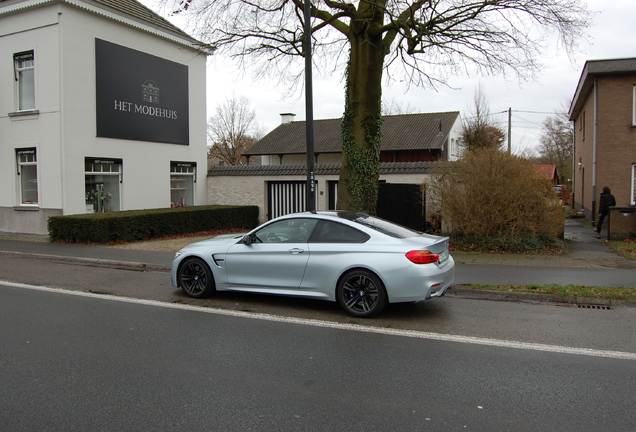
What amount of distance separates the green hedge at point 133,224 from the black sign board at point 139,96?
3.85 m

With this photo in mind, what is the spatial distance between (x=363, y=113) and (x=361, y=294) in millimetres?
7174

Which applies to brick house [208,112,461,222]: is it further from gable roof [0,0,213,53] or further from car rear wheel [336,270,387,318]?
car rear wheel [336,270,387,318]

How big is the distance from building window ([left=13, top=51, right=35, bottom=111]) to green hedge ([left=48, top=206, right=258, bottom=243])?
5.38 metres

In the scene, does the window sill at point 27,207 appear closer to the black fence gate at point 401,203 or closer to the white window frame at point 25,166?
the white window frame at point 25,166

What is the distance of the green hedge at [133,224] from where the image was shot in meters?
14.5

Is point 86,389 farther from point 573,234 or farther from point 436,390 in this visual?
point 573,234

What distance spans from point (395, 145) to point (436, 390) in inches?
1191

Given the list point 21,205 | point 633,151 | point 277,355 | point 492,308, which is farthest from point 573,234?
point 21,205

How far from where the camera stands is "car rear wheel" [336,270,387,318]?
21.8 ft

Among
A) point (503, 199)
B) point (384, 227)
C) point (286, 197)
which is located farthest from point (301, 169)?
point (384, 227)

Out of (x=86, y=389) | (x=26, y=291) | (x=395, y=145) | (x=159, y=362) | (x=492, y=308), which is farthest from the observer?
(x=395, y=145)

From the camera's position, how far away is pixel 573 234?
57.2ft

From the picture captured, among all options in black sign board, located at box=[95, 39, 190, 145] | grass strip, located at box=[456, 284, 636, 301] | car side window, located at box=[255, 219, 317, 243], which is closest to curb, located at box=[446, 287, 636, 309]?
grass strip, located at box=[456, 284, 636, 301]

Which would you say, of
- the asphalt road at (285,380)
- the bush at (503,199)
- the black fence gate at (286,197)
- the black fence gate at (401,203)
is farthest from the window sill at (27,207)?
the bush at (503,199)
